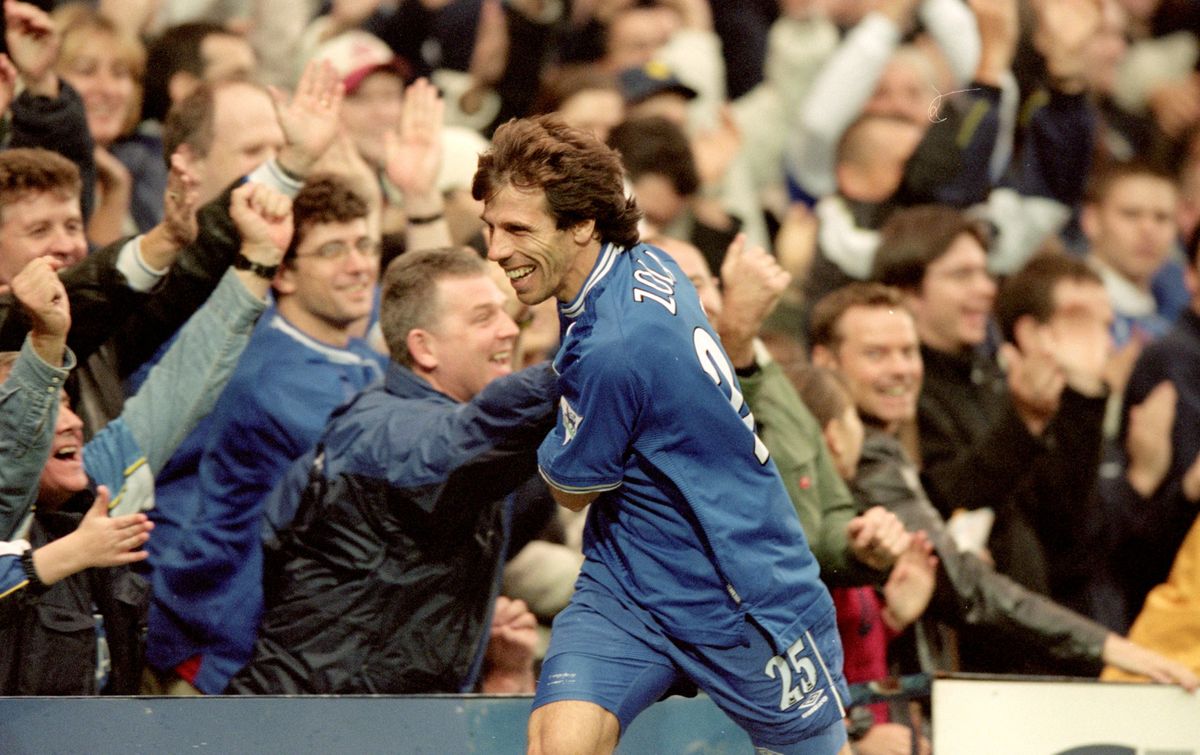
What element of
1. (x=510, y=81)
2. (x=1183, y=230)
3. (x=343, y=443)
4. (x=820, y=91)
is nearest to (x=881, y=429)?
(x=343, y=443)

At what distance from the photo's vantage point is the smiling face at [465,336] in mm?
5246

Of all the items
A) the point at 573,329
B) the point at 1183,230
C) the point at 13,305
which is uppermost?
the point at 573,329

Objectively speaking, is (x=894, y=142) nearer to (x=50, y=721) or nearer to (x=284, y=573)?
(x=284, y=573)

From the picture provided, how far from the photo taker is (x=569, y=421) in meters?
4.12

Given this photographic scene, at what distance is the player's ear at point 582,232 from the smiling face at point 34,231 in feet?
5.65

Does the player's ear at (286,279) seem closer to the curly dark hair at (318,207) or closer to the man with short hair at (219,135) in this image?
the curly dark hair at (318,207)

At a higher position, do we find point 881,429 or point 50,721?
point 50,721

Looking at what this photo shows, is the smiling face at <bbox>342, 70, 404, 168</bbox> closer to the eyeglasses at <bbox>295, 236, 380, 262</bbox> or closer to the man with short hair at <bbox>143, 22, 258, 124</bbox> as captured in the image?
the man with short hair at <bbox>143, 22, 258, 124</bbox>

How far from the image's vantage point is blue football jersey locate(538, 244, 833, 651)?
4016mm

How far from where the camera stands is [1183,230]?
10000 millimetres

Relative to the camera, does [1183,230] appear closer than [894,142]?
No

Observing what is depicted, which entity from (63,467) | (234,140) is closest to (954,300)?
(234,140)

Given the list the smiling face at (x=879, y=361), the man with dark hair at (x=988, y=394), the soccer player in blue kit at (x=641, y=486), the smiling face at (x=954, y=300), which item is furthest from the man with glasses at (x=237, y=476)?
the smiling face at (x=954, y=300)

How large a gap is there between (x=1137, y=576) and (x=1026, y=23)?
10.6 feet
